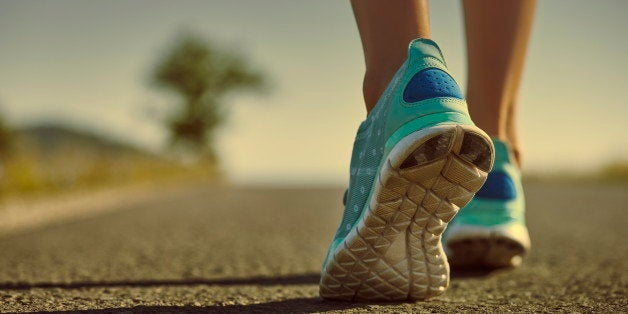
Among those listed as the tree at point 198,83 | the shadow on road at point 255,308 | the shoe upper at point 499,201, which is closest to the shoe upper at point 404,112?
the shadow on road at point 255,308

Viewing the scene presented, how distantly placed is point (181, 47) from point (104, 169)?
1933cm

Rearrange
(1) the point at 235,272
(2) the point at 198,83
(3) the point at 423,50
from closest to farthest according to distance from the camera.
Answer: (3) the point at 423,50, (1) the point at 235,272, (2) the point at 198,83

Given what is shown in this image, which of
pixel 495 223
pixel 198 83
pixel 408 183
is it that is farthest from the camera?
pixel 198 83

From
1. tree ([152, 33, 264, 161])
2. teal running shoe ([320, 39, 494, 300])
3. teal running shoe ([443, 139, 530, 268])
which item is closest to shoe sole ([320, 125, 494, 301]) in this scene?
teal running shoe ([320, 39, 494, 300])

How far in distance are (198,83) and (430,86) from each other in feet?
88.6

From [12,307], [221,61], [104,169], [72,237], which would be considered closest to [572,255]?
[12,307]

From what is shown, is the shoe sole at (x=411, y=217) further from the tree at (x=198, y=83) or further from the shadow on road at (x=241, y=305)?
the tree at (x=198, y=83)

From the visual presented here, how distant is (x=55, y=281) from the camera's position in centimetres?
182

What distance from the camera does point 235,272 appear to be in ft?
6.87

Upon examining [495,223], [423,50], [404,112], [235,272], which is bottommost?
[235,272]

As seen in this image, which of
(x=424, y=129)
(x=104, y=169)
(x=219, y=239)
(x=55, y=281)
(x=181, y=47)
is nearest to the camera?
(x=424, y=129)

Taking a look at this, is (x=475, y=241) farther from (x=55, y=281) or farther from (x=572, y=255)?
(x=55, y=281)

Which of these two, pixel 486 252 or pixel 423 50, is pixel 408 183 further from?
pixel 486 252

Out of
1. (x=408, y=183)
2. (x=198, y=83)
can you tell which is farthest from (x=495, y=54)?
(x=198, y=83)
